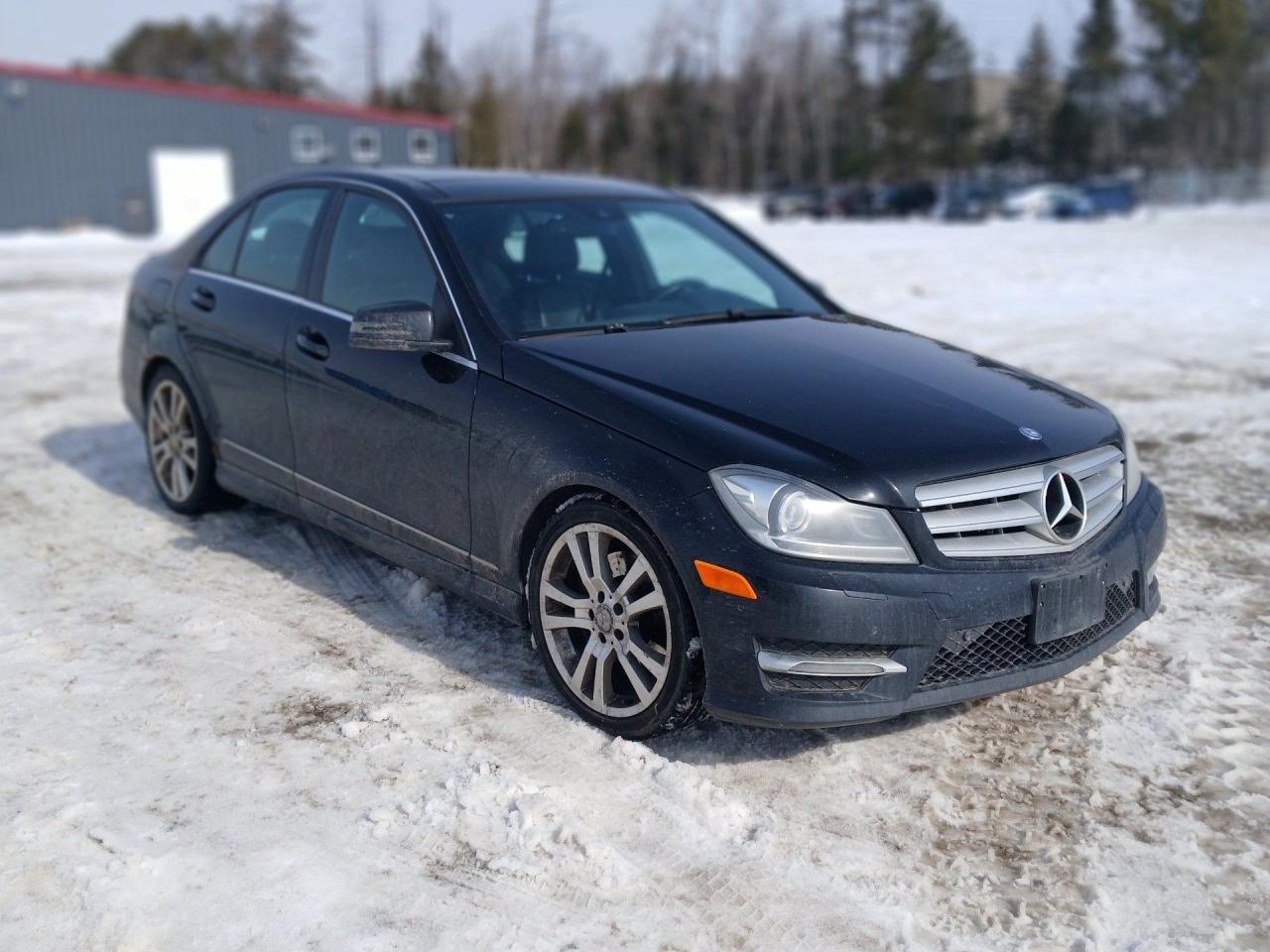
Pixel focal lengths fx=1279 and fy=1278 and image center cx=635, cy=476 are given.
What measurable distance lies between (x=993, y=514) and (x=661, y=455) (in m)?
0.93

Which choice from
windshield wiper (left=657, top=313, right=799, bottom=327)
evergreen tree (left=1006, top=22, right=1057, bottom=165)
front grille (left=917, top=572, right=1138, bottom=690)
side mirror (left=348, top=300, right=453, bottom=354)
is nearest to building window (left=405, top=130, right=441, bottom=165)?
windshield wiper (left=657, top=313, right=799, bottom=327)

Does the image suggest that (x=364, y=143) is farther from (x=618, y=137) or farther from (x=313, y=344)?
(x=313, y=344)

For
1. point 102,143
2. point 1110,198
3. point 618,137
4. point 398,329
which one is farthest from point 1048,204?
point 618,137

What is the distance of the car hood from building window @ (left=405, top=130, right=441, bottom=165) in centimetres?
4236

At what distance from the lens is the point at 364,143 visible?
1716 inches

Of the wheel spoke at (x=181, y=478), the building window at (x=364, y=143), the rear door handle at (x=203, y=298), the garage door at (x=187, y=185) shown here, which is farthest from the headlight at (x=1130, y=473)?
the building window at (x=364, y=143)

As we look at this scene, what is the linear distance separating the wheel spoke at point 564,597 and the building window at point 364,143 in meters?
41.7

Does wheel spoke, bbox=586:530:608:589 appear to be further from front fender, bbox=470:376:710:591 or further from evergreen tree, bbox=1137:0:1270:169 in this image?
evergreen tree, bbox=1137:0:1270:169

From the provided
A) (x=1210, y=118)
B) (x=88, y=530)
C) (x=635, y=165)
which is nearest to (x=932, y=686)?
(x=88, y=530)

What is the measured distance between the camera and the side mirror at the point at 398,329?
4.25 meters

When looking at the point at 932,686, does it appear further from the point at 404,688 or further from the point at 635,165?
the point at 635,165

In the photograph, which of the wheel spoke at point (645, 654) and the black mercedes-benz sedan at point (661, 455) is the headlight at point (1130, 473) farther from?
the wheel spoke at point (645, 654)

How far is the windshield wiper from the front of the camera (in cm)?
469

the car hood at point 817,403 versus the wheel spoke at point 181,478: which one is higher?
the car hood at point 817,403
